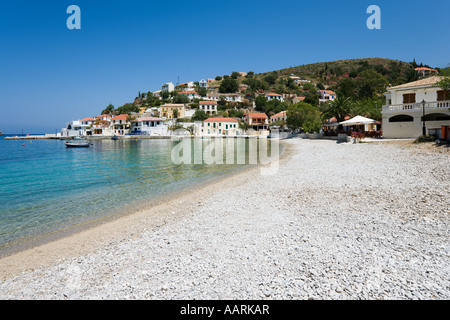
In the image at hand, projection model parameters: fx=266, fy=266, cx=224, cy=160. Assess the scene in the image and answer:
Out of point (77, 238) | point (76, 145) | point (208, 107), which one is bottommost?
point (77, 238)

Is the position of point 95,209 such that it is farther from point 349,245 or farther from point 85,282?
point 349,245

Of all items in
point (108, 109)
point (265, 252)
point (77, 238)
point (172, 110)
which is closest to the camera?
point (265, 252)

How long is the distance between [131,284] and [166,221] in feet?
12.2

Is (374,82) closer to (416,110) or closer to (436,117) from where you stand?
(416,110)

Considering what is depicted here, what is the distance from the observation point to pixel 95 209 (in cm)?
1080

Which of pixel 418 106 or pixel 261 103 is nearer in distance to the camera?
pixel 418 106

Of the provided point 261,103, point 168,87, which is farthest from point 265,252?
point 168,87

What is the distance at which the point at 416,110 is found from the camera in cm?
2453

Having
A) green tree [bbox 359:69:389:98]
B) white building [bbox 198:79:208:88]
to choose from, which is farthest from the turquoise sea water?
Answer: white building [bbox 198:79:208:88]

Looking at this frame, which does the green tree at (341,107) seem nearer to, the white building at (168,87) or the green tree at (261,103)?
the green tree at (261,103)

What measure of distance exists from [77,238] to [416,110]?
28.5m

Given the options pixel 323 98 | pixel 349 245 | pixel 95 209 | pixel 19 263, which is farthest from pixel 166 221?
pixel 323 98

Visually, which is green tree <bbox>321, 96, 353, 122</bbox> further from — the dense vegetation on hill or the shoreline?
the shoreline

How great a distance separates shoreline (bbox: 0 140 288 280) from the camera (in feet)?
20.5
